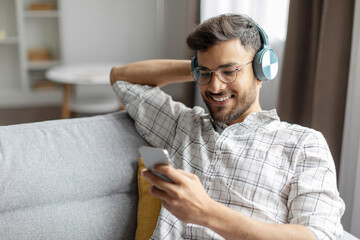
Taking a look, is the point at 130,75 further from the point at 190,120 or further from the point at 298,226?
the point at 298,226

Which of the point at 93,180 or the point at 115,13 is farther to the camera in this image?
the point at 115,13

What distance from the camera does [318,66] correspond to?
2.00 m

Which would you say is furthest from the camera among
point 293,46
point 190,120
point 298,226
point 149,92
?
point 293,46

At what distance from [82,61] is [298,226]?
3.97 meters

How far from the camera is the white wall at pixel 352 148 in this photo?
1918 millimetres

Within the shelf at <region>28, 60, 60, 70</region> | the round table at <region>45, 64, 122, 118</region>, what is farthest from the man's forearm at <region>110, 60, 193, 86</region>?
the shelf at <region>28, 60, 60, 70</region>

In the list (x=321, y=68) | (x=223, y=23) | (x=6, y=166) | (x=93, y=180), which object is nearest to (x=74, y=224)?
(x=93, y=180)

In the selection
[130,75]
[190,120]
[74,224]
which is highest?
[130,75]

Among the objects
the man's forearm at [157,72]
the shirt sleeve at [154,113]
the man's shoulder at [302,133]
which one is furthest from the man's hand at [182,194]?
the man's forearm at [157,72]

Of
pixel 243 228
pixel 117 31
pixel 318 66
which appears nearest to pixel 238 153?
pixel 243 228

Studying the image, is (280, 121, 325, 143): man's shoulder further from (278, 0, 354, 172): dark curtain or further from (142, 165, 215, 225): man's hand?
(278, 0, 354, 172): dark curtain

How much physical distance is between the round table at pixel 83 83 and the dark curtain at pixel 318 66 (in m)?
1.55

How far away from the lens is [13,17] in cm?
455

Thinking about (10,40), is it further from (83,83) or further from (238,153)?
(238,153)
